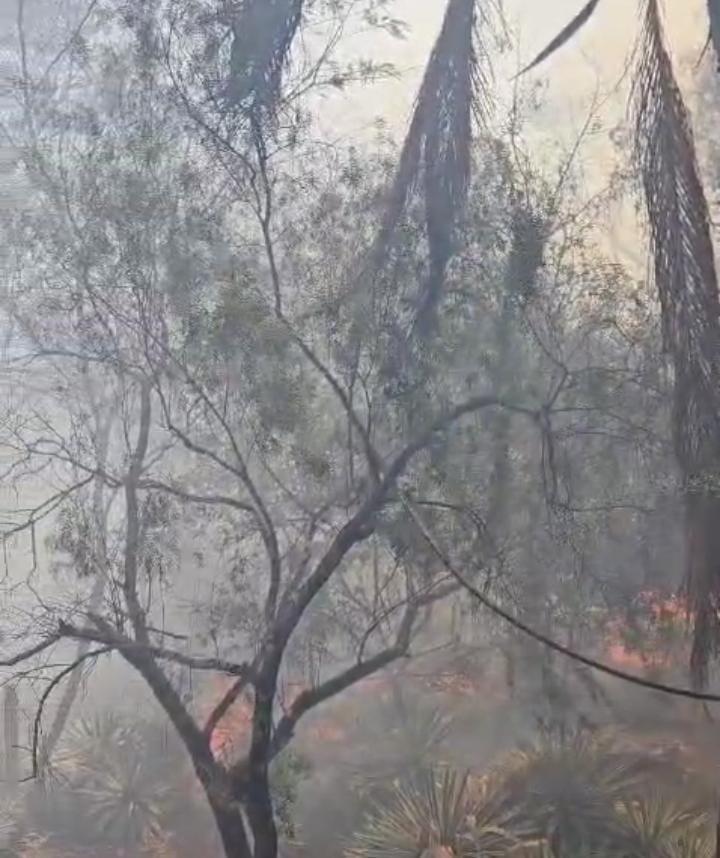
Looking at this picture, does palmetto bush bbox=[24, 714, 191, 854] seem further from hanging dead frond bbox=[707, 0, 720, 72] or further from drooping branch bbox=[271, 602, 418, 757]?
hanging dead frond bbox=[707, 0, 720, 72]

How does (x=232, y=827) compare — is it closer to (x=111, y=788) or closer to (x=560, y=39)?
(x=111, y=788)

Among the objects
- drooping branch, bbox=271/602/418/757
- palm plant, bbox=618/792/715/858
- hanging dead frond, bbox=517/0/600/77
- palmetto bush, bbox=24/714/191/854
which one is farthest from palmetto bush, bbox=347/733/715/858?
hanging dead frond, bbox=517/0/600/77

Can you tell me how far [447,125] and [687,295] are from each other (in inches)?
28.4


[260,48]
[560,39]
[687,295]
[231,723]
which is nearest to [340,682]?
[231,723]

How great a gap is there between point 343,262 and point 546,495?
0.75 meters

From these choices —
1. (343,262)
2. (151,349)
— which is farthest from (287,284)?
(151,349)

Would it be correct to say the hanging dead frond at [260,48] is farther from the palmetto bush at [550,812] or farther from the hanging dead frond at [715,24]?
the palmetto bush at [550,812]

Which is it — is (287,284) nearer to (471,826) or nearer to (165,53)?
(165,53)

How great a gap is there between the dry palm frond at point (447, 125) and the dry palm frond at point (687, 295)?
406 millimetres

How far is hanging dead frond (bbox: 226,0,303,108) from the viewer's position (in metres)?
2.73

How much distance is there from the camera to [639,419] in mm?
2758

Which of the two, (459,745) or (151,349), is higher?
(151,349)

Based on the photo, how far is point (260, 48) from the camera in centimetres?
276

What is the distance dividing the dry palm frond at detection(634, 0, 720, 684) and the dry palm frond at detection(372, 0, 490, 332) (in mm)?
406
